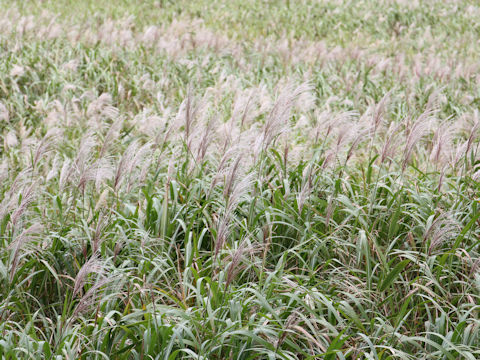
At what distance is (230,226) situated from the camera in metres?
3.72

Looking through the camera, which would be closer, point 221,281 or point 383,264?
point 221,281

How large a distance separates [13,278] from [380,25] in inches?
478

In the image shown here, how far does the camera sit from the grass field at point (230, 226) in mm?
2805

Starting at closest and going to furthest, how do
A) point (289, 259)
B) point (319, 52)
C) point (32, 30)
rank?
point (289, 259) → point (32, 30) → point (319, 52)

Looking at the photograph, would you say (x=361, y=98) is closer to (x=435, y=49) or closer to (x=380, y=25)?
(x=435, y=49)

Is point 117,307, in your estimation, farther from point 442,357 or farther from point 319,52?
point 319,52

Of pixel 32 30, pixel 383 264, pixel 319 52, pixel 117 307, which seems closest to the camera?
pixel 117 307

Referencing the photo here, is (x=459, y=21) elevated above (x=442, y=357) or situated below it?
above

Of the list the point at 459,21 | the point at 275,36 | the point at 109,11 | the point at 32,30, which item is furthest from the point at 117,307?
the point at 459,21

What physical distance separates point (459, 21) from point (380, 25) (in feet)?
6.85

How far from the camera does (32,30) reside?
9.28 m

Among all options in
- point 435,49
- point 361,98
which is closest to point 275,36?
point 435,49

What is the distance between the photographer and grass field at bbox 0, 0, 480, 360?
110 inches

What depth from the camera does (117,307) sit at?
304cm
